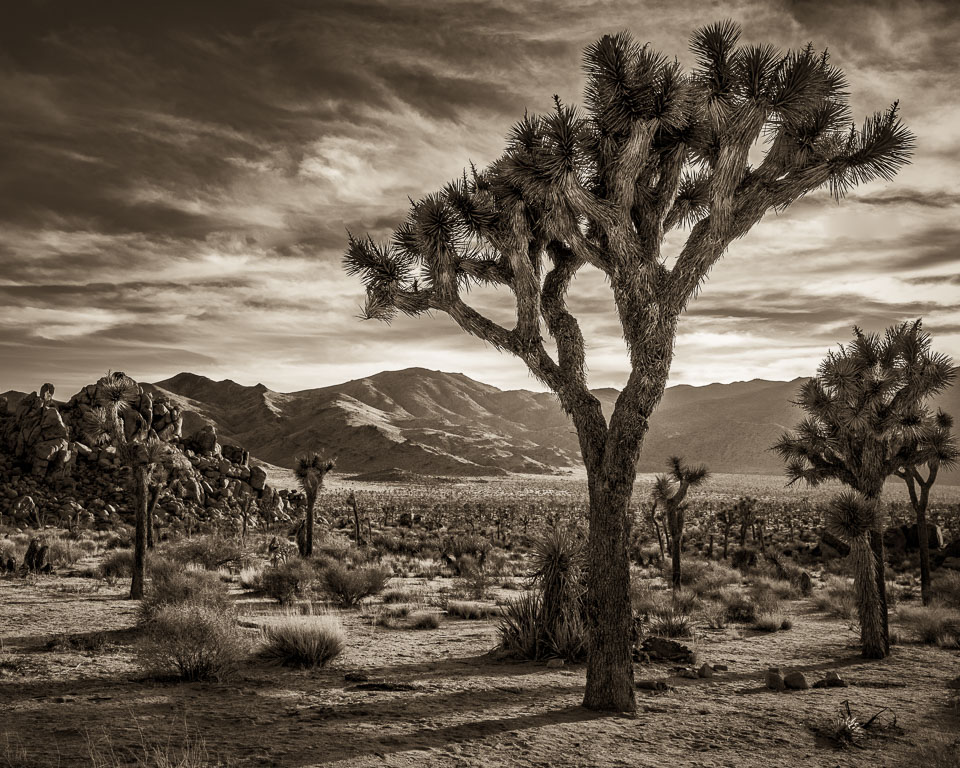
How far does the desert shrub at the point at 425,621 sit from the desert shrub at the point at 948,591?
12.6 meters

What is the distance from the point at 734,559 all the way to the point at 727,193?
2207 centimetres

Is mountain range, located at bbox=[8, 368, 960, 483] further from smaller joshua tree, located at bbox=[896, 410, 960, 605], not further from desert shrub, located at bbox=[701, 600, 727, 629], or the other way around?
desert shrub, located at bbox=[701, 600, 727, 629]

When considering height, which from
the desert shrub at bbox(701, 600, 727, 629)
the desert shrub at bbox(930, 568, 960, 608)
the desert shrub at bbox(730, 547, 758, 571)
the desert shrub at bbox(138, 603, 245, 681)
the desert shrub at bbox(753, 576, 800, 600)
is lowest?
the desert shrub at bbox(730, 547, 758, 571)

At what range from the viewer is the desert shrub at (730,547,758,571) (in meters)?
25.0

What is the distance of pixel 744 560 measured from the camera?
25.6m

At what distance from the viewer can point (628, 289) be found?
7527mm

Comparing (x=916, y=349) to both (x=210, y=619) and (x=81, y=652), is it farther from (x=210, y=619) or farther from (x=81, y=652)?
(x=81, y=652)

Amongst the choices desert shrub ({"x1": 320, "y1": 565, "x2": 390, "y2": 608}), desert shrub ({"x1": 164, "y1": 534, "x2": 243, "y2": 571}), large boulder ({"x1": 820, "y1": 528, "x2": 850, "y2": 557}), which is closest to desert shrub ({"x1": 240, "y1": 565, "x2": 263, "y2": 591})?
Result: desert shrub ({"x1": 164, "y1": 534, "x2": 243, "y2": 571})

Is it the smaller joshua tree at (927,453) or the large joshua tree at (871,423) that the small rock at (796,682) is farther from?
the smaller joshua tree at (927,453)

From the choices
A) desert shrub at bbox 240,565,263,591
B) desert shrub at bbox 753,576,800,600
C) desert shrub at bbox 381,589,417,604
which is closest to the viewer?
desert shrub at bbox 381,589,417,604

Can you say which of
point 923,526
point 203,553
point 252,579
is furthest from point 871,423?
point 203,553

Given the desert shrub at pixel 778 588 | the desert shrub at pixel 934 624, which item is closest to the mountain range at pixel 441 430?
the desert shrub at pixel 778 588

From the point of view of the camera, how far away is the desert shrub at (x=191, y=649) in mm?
8570

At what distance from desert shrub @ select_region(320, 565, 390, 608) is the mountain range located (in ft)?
274
